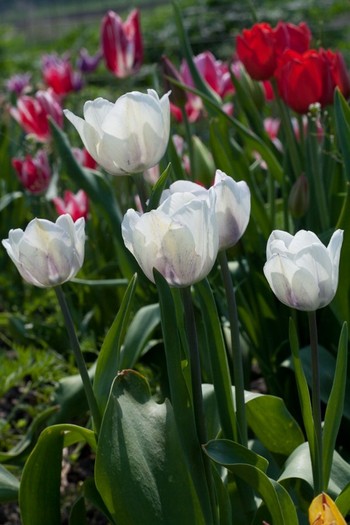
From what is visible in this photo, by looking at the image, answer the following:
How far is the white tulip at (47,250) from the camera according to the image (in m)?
1.13

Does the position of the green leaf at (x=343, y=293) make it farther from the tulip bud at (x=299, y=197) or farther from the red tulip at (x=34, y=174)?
the red tulip at (x=34, y=174)

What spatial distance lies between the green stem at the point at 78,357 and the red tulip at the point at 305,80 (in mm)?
671

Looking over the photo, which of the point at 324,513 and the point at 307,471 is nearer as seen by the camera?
the point at 324,513

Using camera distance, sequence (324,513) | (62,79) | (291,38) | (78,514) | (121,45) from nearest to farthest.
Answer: (324,513)
(78,514)
(291,38)
(121,45)
(62,79)

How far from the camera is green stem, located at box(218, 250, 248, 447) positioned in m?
1.17

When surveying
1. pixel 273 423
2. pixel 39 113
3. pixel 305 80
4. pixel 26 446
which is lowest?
pixel 26 446

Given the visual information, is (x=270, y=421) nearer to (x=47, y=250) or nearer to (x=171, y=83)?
(x=47, y=250)

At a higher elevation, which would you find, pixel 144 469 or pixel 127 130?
pixel 127 130

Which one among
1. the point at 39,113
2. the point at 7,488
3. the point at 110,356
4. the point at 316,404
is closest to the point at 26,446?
the point at 7,488

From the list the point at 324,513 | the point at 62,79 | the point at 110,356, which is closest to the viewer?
the point at 324,513

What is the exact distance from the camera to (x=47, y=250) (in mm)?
1129

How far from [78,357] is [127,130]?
30cm

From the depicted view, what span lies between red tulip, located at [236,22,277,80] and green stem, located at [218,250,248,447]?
77 cm

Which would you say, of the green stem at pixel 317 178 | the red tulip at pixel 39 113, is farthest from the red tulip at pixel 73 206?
the green stem at pixel 317 178
